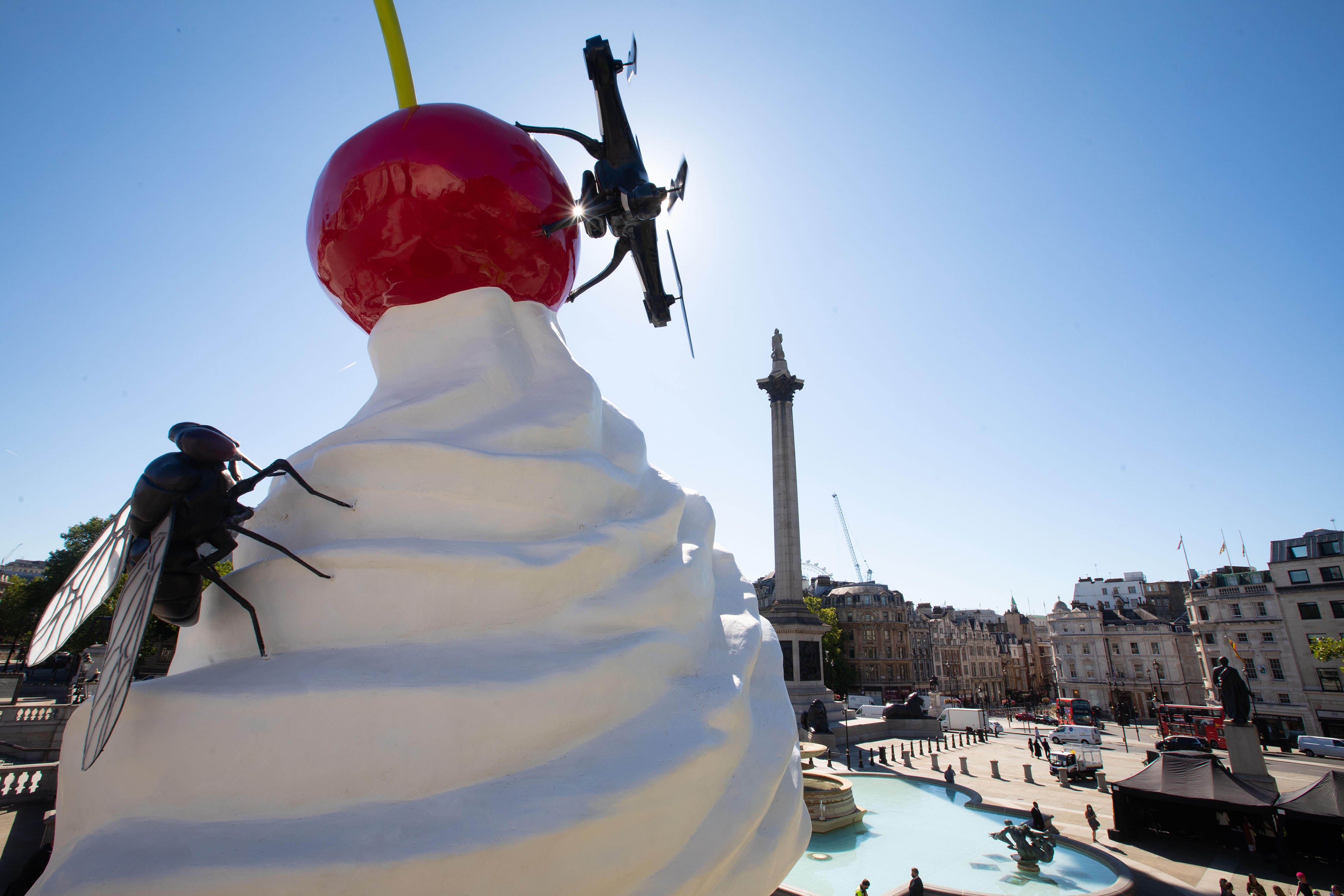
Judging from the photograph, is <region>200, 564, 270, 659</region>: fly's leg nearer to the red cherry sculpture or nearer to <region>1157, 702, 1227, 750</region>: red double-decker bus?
the red cherry sculpture

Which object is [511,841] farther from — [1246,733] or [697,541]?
[1246,733]

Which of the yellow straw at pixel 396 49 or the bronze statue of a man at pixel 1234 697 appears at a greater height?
the yellow straw at pixel 396 49

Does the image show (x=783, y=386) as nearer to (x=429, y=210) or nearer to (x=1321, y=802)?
(x=1321, y=802)

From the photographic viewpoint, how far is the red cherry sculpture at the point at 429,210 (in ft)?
14.5

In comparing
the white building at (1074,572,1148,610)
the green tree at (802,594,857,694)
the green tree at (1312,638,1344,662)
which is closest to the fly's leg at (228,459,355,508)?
the green tree at (1312,638,1344,662)

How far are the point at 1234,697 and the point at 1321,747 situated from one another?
2198cm

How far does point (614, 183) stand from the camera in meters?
4.97

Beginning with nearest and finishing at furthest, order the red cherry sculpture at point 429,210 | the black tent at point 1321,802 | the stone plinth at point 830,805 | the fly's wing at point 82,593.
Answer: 1. the fly's wing at point 82,593
2. the red cherry sculpture at point 429,210
3. the black tent at point 1321,802
4. the stone plinth at point 830,805

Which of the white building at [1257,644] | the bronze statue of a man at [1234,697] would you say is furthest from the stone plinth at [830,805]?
the white building at [1257,644]

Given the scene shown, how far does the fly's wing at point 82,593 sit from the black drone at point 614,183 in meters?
3.09

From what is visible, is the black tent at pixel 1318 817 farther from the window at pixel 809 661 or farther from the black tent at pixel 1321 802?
the window at pixel 809 661

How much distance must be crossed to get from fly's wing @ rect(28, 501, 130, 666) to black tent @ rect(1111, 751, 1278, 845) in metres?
16.9

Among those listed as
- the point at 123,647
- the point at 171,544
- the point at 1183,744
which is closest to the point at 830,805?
the point at 171,544

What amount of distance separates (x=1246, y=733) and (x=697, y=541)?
59.6 feet
